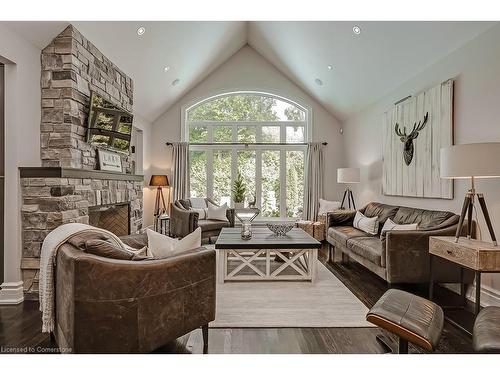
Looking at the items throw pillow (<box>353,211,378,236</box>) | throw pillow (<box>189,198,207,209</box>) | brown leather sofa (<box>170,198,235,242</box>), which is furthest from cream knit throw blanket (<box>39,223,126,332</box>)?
throw pillow (<box>189,198,207,209</box>)

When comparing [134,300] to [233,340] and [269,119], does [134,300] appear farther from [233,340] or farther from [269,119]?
[269,119]

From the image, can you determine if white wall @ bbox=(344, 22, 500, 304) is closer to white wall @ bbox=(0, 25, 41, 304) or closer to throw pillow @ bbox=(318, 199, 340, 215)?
throw pillow @ bbox=(318, 199, 340, 215)

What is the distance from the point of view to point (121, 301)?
183 cm

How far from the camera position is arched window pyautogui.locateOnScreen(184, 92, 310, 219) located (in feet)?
25.1

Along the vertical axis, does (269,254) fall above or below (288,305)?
above

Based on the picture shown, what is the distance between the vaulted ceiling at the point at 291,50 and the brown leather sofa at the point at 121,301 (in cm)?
263

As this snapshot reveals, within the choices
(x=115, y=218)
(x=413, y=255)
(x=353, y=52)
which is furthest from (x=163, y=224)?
(x=413, y=255)

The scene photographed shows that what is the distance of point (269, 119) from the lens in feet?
25.2

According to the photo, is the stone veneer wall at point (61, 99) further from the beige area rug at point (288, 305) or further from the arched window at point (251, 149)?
the arched window at point (251, 149)

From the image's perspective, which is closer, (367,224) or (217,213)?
(367,224)

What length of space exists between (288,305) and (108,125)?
3133mm

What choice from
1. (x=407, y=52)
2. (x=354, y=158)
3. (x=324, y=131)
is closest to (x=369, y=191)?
(x=354, y=158)

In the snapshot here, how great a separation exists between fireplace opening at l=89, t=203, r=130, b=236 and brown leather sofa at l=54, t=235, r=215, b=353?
9.08ft

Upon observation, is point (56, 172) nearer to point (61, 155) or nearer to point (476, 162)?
point (61, 155)
